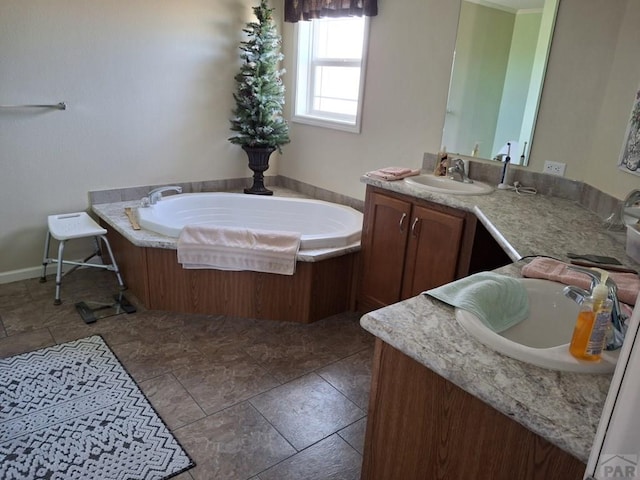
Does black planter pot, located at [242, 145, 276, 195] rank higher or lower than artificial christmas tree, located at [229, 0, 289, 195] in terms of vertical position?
lower

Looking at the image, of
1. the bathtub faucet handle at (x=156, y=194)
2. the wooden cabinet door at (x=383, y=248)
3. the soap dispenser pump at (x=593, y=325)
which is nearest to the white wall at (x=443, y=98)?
the wooden cabinet door at (x=383, y=248)

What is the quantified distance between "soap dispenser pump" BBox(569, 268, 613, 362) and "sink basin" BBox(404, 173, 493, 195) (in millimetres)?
1600

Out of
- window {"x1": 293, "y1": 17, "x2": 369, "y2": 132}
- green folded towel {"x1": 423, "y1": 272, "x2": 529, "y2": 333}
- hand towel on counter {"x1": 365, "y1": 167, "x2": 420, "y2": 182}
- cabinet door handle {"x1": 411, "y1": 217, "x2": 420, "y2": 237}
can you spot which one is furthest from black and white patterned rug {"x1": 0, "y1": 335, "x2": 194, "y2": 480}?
window {"x1": 293, "y1": 17, "x2": 369, "y2": 132}

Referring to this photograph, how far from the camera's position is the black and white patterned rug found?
1.79 metres

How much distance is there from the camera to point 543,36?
254 centimetres

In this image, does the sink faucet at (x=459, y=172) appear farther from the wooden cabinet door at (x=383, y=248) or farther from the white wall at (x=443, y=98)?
the wooden cabinet door at (x=383, y=248)

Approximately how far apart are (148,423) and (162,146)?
2436mm

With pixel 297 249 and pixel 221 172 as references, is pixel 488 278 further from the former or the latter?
pixel 221 172

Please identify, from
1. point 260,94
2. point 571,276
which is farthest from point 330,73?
point 571,276

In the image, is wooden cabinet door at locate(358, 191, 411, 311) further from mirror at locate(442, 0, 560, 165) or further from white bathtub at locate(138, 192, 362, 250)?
mirror at locate(442, 0, 560, 165)

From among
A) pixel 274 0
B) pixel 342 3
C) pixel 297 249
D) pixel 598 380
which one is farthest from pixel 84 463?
pixel 274 0

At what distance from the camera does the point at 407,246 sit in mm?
2746

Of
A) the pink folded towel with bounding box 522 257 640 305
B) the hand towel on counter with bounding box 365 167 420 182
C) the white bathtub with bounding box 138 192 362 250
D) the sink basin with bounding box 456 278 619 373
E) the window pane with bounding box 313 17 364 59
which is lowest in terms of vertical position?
the white bathtub with bounding box 138 192 362 250

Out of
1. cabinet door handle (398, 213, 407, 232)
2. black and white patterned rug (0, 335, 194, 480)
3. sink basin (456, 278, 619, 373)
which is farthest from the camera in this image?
cabinet door handle (398, 213, 407, 232)
